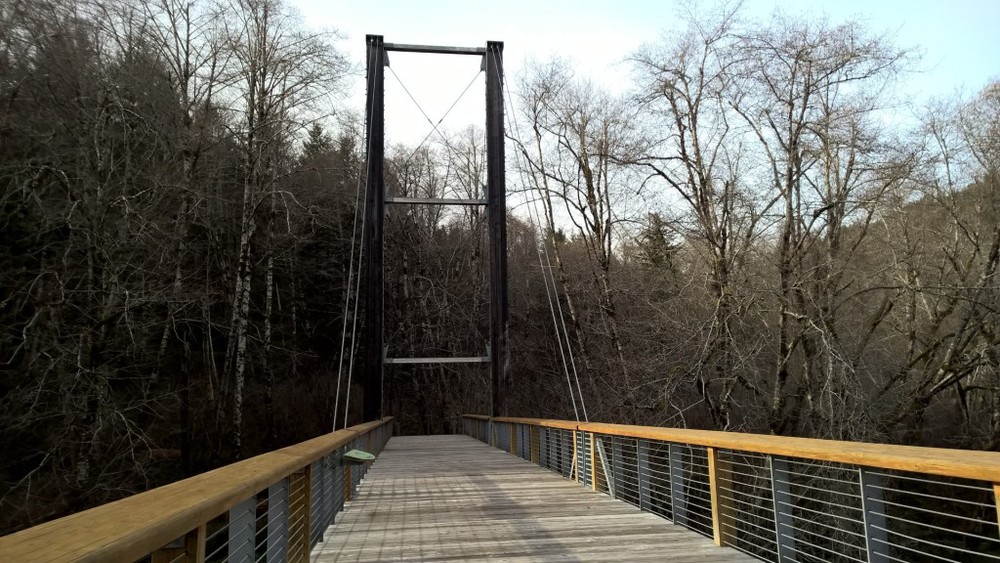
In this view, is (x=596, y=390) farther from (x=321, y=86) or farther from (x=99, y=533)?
(x=99, y=533)

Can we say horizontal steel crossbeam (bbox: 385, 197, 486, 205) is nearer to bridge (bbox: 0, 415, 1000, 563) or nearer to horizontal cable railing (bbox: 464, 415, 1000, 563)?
horizontal cable railing (bbox: 464, 415, 1000, 563)

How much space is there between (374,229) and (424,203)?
95 centimetres

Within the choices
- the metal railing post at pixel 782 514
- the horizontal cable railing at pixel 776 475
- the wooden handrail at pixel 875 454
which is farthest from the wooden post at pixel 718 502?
the metal railing post at pixel 782 514

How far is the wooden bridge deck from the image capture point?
2.80m

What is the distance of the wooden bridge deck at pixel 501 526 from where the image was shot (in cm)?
280

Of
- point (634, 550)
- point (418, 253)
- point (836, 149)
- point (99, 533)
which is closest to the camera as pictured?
point (99, 533)

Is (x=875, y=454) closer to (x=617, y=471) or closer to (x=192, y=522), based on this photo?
(x=192, y=522)

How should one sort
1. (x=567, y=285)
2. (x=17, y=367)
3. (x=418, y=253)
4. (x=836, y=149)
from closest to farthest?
1. (x=17, y=367)
2. (x=836, y=149)
3. (x=567, y=285)
4. (x=418, y=253)

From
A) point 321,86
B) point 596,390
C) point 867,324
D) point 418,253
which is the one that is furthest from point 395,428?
point 867,324

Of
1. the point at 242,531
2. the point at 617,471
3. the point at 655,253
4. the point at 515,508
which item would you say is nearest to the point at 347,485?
the point at 515,508

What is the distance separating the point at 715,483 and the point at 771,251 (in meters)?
5.25

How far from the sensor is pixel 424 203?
10906 millimetres

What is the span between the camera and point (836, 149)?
7055 mm

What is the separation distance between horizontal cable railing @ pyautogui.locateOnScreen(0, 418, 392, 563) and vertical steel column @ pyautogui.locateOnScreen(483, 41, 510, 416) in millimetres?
7257
